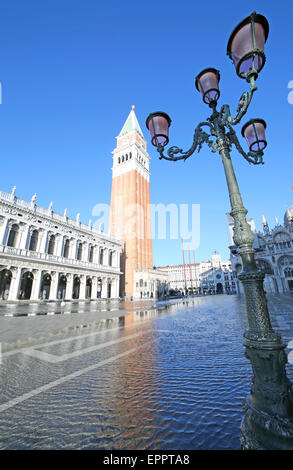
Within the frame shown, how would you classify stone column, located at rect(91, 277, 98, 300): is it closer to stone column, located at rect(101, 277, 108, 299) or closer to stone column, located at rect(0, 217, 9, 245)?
stone column, located at rect(101, 277, 108, 299)

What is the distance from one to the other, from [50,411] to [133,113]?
66.5 meters

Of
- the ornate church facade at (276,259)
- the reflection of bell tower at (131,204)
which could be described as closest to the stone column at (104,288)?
the reflection of bell tower at (131,204)

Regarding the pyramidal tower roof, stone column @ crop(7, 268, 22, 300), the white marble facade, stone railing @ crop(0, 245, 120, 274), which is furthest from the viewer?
the white marble facade

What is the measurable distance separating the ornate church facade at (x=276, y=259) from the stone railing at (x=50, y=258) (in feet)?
89.4

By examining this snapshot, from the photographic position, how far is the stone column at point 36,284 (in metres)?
23.4

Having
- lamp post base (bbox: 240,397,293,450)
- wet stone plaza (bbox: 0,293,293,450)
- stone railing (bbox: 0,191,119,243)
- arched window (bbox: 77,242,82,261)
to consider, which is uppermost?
stone railing (bbox: 0,191,119,243)

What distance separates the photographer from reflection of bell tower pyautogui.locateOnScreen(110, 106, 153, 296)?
41656 mm

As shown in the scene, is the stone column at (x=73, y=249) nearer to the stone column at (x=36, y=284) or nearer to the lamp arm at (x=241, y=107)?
the stone column at (x=36, y=284)

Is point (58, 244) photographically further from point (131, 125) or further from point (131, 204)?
point (131, 125)

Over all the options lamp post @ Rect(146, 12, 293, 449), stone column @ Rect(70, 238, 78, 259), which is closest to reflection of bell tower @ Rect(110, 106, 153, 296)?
stone column @ Rect(70, 238, 78, 259)

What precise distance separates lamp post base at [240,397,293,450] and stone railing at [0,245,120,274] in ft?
81.5

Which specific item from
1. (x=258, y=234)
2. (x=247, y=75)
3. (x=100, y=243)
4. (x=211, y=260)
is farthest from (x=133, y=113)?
(x=211, y=260)
